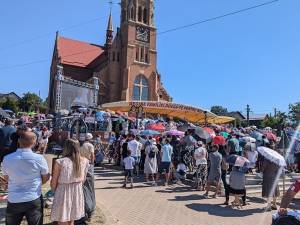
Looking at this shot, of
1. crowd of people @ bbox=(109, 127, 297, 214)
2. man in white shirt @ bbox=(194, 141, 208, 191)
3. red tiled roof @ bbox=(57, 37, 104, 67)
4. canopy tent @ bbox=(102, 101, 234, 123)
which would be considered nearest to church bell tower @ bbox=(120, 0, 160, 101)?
red tiled roof @ bbox=(57, 37, 104, 67)

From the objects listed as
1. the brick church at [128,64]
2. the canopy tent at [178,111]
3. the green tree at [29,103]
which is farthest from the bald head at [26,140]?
the green tree at [29,103]

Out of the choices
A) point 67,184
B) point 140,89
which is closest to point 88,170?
point 67,184

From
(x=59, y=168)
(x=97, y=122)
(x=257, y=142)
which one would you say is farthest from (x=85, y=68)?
(x=59, y=168)

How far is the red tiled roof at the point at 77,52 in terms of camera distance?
6119cm

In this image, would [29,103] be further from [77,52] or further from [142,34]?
[142,34]

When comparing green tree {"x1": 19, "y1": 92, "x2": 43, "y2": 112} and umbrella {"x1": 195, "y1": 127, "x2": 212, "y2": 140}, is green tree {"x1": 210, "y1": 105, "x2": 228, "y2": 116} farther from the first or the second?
umbrella {"x1": 195, "y1": 127, "x2": 212, "y2": 140}

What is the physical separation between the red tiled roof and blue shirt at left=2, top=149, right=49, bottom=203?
188 ft

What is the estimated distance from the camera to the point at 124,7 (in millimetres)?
59312

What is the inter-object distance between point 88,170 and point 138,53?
49.8 metres

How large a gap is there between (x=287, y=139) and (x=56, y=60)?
176 feet

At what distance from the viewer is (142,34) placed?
5722 cm

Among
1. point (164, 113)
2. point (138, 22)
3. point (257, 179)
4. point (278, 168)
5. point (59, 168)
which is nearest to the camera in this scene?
point (59, 168)

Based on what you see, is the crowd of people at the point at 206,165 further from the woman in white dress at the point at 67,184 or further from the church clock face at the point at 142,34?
the church clock face at the point at 142,34

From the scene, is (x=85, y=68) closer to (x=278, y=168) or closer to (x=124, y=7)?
(x=124, y=7)
